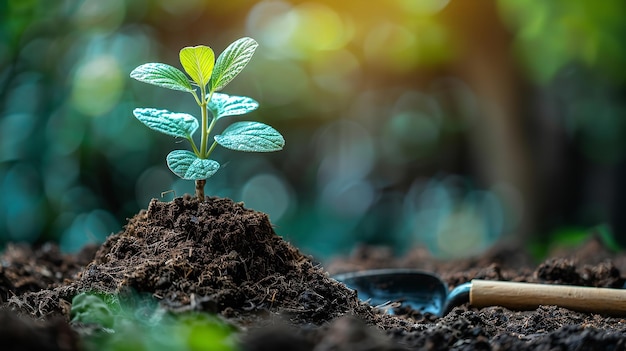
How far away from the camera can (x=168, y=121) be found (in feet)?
4.44

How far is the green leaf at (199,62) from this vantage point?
4.46 ft

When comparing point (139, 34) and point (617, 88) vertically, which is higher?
point (139, 34)

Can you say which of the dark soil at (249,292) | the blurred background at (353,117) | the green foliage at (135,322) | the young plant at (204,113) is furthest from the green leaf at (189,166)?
the blurred background at (353,117)

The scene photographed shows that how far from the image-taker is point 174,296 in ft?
3.66

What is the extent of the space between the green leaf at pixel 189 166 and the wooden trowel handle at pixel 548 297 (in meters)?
0.77

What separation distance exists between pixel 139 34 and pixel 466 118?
2494 mm

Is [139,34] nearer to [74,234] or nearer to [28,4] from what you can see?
[28,4]

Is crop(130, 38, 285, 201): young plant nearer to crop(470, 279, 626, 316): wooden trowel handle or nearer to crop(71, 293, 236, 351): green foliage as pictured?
crop(71, 293, 236, 351): green foliage

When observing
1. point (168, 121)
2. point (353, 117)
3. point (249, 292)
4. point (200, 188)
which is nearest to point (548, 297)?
point (249, 292)

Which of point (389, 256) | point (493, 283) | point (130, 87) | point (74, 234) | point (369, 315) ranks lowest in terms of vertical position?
point (369, 315)

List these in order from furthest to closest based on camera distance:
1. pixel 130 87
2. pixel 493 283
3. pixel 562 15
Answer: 1. pixel 130 87
2. pixel 562 15
3. pixel 493 283

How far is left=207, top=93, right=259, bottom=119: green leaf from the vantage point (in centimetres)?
139

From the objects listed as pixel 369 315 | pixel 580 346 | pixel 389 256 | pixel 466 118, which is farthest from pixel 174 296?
pixel 466 118

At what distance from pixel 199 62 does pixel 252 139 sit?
0.22m
